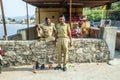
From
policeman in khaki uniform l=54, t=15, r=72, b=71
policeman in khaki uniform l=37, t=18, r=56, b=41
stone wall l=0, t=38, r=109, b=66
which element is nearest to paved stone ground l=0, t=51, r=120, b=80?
stone wall l=0, t=38, r=109, b=66

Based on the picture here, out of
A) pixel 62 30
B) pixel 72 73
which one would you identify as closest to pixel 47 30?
pixel 62 30

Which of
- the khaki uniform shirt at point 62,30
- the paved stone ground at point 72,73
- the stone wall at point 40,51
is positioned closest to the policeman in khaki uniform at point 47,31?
the stone wall at point 40,51

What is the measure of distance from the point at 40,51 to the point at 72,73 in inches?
64.2

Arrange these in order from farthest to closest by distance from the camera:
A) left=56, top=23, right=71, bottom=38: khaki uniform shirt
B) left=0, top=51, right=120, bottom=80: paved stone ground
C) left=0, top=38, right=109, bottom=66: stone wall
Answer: left=0, top=38, right=109, bottom=66: stone wall
left=56, top=23, right=71, bottom=38: khaki uniform shirt
left=0, top=51, right=120, bottom=80: paved stone ground

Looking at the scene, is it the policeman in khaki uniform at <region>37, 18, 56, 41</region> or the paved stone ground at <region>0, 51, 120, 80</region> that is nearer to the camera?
the paved stone ground at <region>0, 51, 120, 80</region>

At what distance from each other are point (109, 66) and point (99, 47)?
0.87m

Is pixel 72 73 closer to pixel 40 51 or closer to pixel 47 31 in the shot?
pixel 40 51

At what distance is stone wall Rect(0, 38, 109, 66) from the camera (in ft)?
25.6

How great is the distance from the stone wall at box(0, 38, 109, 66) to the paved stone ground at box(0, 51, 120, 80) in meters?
0.35

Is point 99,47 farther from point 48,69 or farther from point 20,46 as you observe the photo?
point 20,46

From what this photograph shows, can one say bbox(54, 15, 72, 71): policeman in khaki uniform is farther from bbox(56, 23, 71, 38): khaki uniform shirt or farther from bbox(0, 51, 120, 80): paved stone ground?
bbox(0, 51, 120, 80): paved stone ground

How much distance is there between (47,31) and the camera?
7.46 m

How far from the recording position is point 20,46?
780 cm

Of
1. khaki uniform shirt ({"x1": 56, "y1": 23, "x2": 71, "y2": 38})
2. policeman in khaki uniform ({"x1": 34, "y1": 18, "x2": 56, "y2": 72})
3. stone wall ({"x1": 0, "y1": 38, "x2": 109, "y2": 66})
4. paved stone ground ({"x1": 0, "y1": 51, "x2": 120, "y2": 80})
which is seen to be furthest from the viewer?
stone wall ({"x1": 0, "y1": 38, "x2": 109, "y2": 66})
